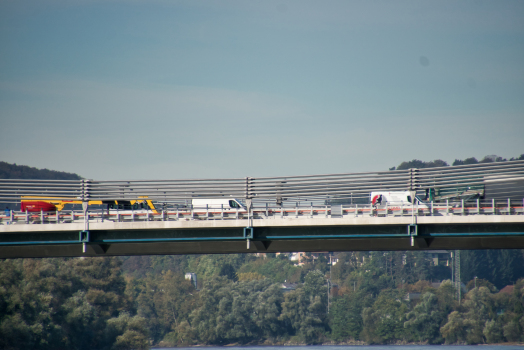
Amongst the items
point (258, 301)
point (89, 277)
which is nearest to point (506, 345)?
point (258, 301)

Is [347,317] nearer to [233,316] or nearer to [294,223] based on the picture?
[233,316]

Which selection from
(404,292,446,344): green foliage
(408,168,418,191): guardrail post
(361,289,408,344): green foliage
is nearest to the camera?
(408,168,418,191): guardrail post

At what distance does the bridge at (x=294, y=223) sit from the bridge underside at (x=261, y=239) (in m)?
0.07

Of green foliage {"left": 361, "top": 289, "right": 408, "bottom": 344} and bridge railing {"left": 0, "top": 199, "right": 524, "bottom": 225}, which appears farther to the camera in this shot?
green foliage {"left": 361, "top": 289, "right": 408, "bottom": 344}

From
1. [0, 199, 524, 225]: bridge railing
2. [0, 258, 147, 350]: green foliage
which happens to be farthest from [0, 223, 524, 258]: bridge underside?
[0, 258, 147, 350]: green foliage

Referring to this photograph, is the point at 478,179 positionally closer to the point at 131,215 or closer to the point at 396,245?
the point at 396,245

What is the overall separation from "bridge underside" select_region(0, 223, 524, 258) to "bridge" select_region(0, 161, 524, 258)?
7 centimetres

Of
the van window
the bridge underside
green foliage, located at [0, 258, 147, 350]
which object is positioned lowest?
green foliage, located at [0, 258, 147, 350]

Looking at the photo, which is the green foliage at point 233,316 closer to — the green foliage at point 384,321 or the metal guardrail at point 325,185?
the green foliage at point 384,321

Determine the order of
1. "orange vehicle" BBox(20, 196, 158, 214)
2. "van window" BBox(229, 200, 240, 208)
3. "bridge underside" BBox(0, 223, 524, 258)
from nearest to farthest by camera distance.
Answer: "bridge underside" BBox(0, 223, 524, 258)
"orange vehicle" BBox(20, 196, 158, 214)
"van window" BBox(229, 200, 240, 208)

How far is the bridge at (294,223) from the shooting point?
143 ft

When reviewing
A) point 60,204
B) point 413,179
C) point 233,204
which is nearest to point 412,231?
point 413,179

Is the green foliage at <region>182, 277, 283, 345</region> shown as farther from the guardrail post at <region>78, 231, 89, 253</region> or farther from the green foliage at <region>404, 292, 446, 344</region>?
the guardrail post at <region>78, 231, 89, 253</region>

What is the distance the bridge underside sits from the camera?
43438 mm
